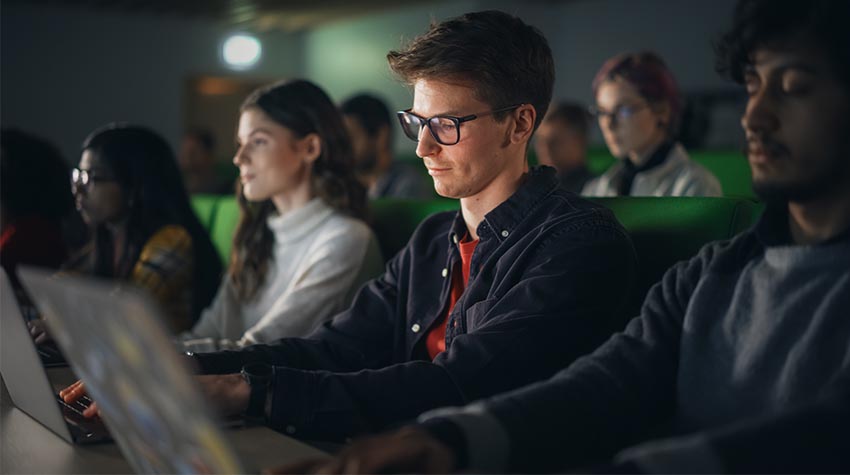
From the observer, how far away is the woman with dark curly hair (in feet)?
7.29

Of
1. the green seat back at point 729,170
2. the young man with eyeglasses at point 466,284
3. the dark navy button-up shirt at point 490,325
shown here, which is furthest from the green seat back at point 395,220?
the green seat back at point 729,170

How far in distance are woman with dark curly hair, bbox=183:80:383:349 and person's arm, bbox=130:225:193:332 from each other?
0.33 ft

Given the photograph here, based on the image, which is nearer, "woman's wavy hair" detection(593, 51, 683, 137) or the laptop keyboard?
the laptop keyboard

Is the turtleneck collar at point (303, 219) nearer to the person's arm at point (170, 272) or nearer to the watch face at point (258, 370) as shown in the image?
the person's arm at point (170, 272)

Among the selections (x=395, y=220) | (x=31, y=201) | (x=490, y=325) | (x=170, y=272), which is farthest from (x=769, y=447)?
(x=31, y=201)

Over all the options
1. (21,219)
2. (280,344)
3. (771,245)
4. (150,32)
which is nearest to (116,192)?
(21,219)

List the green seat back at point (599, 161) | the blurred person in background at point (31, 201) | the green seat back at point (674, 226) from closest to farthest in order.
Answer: the green seat back at point (674, 226) → the blurred person in background at point (31, 201) → the green seat back at point (599, 161)

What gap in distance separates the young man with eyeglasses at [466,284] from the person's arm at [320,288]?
367mm

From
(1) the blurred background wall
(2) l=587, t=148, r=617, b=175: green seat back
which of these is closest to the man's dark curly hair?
(2) l=587, t=148, r=617, b=175: green seat back

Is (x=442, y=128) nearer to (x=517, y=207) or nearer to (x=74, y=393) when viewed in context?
(x=517, y=207)

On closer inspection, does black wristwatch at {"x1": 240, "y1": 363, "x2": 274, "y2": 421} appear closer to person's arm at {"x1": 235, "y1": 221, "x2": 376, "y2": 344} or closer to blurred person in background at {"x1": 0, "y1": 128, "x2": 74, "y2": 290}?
person's arm at {"x1": 235, "y1": 221, "x2": 376, "y2": 344}

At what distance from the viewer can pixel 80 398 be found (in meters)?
1.34

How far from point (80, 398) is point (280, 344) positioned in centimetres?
38

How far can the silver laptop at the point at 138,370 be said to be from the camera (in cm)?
64
